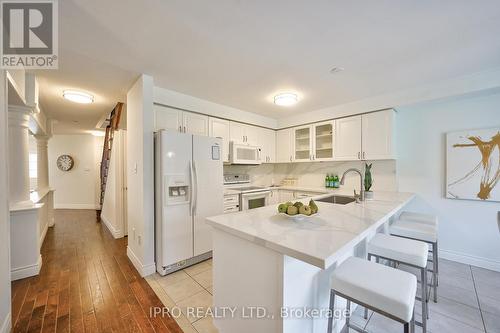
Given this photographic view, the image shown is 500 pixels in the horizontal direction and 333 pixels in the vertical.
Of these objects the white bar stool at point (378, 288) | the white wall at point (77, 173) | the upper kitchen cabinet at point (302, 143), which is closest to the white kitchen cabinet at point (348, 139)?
the upper kitchen cabinet at point (302, 143)

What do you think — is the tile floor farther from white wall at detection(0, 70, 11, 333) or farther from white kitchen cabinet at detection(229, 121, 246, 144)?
white kitchen cabinet at detection(229, 121, 246, 144)

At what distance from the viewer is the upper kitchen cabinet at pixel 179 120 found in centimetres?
281

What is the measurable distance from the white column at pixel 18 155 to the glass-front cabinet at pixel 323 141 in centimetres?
440

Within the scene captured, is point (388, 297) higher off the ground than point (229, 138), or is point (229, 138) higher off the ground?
point (229, 138)

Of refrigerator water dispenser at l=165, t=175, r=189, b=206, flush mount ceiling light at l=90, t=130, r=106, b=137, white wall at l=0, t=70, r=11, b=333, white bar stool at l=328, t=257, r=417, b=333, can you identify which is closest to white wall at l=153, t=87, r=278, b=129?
refrigerator water dispenser at l=165, t=175, r=189, b=206

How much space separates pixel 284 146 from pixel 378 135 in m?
1.82

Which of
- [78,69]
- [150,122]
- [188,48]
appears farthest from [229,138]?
[78,69]

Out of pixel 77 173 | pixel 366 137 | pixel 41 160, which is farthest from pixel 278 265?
pixel 77 173

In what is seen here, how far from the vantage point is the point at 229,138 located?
3.69 m

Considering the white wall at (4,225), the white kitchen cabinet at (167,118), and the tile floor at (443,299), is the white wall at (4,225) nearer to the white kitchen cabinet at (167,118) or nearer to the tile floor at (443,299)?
the tile floor at (443,299)

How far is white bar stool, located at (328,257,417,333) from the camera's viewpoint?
3.22 feet

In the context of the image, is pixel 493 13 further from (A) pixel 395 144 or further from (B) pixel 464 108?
(A) pixel 395 144

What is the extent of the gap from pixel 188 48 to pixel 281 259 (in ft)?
6.45

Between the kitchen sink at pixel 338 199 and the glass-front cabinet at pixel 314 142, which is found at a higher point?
the glass-front cabinet at pixel 314 142
